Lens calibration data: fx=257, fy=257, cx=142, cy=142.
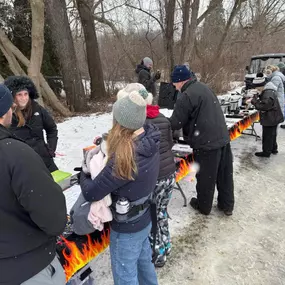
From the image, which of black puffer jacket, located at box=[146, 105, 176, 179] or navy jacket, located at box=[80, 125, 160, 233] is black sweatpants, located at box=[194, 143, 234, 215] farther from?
navy jacket, located at box=[80, 125, 160, 233]

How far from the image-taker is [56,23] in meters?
7.82

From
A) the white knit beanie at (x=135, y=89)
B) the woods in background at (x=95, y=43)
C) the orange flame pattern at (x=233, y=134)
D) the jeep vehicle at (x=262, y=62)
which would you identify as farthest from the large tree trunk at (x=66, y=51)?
the white knit beanie at (x=135, y=89)

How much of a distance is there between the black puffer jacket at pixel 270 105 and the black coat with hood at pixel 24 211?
14.0ft

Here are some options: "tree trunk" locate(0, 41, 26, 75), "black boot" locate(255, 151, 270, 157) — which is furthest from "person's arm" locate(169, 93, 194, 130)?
"tree trunk" locate(0, 41, 26, 75)

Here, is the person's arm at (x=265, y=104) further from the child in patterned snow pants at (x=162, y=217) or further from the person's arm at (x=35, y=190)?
the person's arm at (x=35, y=190)

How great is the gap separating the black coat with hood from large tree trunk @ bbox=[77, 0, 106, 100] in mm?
9923

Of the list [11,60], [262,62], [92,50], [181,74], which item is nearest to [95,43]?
[92,50]

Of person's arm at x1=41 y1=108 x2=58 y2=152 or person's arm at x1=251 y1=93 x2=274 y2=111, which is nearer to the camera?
person's arm at x1=41 y1=108 x2=58 y2=152

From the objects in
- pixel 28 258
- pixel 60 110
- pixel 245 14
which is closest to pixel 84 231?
pixel 28 258

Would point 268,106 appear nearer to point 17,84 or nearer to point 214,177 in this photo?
point 214,177

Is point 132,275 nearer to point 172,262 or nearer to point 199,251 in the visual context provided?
point 172,262

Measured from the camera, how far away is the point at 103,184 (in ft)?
4.77

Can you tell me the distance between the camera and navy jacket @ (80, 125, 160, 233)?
57.2 inches

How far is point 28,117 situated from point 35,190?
67.0 inches
